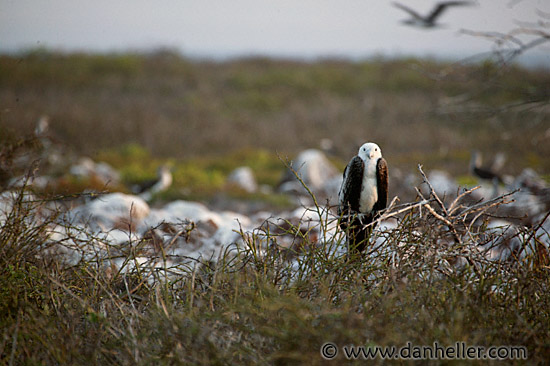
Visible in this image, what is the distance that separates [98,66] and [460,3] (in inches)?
848

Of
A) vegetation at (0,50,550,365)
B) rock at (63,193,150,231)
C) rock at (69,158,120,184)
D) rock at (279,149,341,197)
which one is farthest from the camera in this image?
rock at (279,149,341,197)

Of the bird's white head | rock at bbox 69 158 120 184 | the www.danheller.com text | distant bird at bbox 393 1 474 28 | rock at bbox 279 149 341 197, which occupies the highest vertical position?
distant bird at bbox 393 1 474 28

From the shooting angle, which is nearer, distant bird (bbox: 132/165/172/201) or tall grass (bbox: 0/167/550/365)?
tall grass (bbox: 0/167/550/365)

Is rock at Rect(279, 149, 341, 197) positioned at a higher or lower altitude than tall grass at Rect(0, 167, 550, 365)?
lower

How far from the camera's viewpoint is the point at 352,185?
9.86 feet

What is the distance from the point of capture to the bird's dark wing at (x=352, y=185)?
2.96 m

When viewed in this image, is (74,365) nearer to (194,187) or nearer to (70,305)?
(70,305)

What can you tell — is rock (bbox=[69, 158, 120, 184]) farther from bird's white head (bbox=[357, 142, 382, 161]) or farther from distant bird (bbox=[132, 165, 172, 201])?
bird's white head (bbox=[357, 142, 382, 161])

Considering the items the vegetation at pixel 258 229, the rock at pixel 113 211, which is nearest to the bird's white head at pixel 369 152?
the vegetation at pixel 258 229

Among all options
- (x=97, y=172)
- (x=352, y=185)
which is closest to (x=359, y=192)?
(x=352, y=185)

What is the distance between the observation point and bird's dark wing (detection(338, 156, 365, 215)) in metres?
2.96

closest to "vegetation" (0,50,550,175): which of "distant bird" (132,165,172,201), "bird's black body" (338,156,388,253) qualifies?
"distant bird" (132,165,172,201)

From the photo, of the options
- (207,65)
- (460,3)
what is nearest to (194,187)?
(460,3)

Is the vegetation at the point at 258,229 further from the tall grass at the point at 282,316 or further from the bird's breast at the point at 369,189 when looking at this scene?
the bird's breast at the point at 369,189
